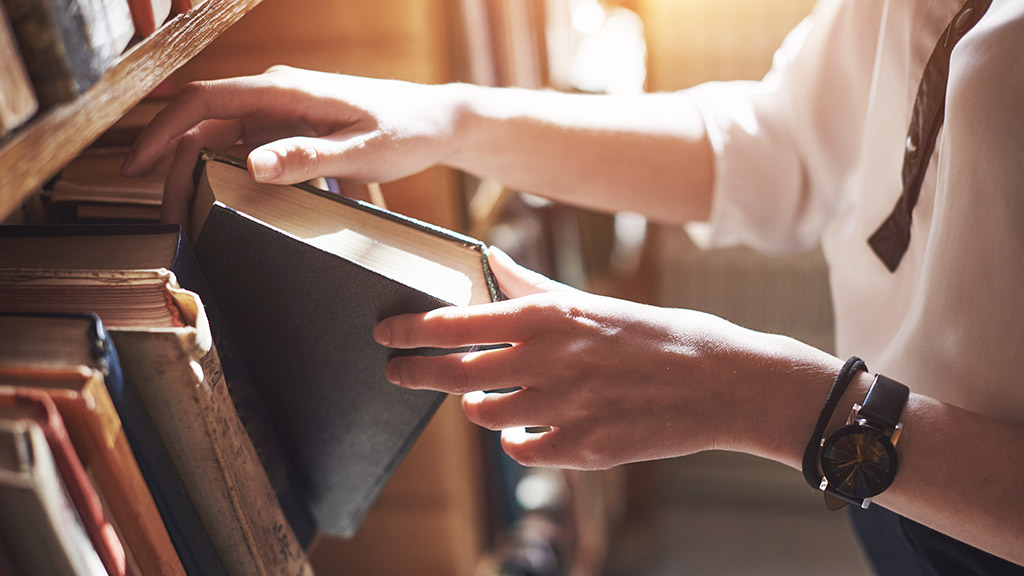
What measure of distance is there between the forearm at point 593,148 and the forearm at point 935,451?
0.38 m

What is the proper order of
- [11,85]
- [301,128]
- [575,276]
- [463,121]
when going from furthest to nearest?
[575,276] → [463,121] → [301,128] → [11,85]

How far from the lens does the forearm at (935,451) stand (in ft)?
1.67

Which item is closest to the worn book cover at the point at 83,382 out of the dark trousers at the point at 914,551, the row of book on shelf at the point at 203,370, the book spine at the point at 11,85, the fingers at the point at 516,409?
the row of book on shelf at the point at 203,370

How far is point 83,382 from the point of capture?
1.21ft

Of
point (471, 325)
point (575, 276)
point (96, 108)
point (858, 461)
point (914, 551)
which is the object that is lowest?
point (575, 276)

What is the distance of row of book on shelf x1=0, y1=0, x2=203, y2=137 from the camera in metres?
0.32

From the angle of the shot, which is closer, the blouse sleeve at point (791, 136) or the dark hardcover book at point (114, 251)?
the dark hardcover book at point (114, 251)

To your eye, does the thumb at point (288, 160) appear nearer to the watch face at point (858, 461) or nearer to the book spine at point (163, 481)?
the book spine at point (163, 481)

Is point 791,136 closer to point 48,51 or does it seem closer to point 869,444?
point 869,444

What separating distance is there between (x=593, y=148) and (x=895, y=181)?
304 millimetres

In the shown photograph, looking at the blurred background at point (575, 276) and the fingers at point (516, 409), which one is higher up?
the fingers at point (516, 409)

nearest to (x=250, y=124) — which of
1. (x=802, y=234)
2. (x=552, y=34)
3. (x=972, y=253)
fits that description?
(x=972, y=253)

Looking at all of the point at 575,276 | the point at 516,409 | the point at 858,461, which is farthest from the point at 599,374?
the point at 575,276

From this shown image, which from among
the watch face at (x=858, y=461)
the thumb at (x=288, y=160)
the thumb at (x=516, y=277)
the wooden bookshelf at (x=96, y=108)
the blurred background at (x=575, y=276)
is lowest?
the blurred background at (x=575, y=276)
